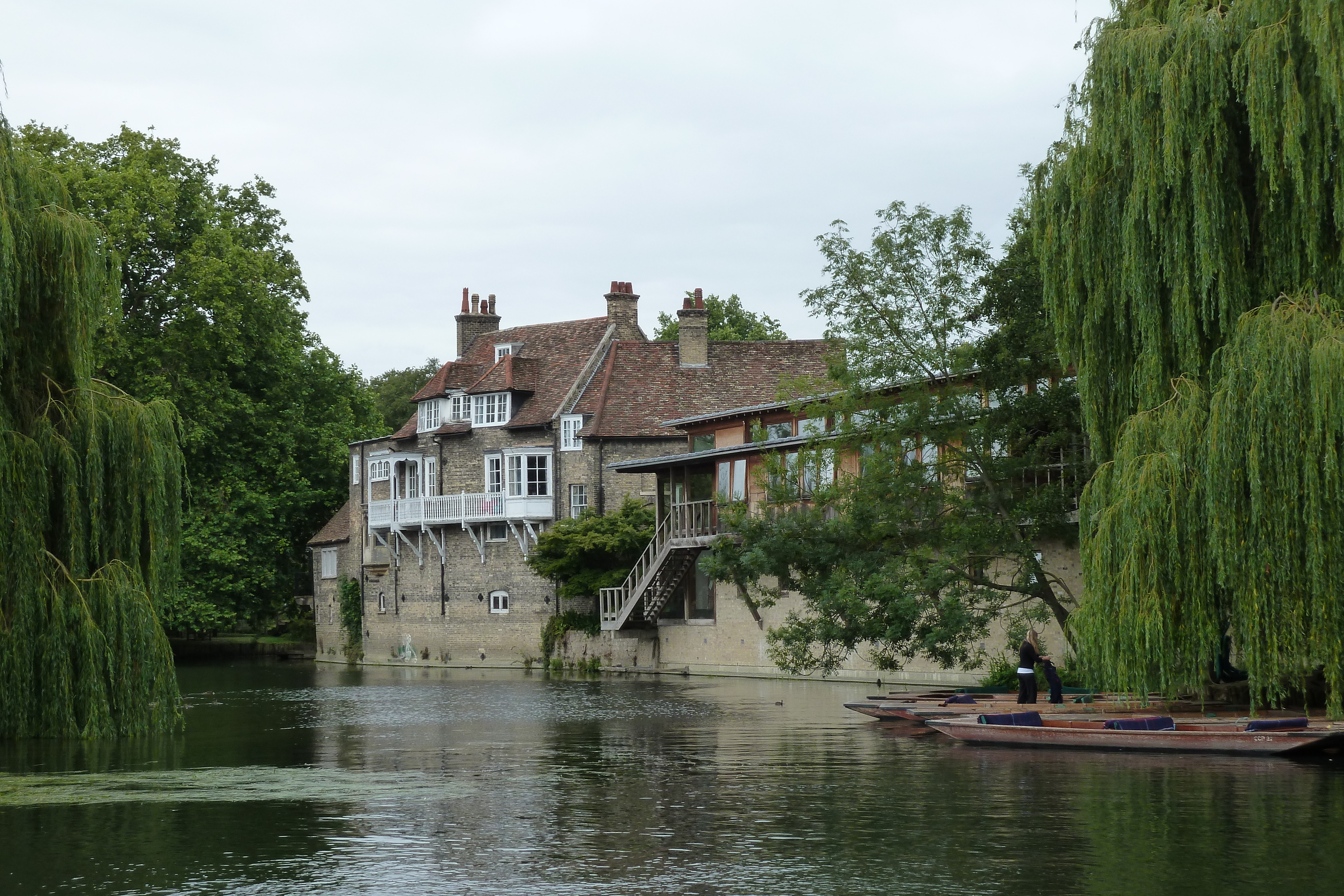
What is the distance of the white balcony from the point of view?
51188 millimetres

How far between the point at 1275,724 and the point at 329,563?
150 ft

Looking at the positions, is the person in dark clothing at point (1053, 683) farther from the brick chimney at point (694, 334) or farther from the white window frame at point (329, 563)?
the white window frame at point (329, 563)

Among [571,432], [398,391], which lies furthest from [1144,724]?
[398,391]

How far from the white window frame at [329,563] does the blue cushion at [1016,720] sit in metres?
41.1

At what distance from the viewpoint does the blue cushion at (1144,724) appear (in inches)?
813

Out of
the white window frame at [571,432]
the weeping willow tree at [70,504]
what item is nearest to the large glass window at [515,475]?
the white window frame at [571,432]

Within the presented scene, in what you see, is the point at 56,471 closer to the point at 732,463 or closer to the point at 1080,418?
the point at 1080,418

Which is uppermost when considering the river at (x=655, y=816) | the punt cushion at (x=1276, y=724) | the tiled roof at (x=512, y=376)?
the tiled roof at (x=512, y=376)

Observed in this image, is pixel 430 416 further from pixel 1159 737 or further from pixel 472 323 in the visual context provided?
pixel 1159 737

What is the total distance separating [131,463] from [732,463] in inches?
948

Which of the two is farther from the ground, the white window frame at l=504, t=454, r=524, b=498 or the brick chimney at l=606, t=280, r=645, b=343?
the brick chimney at l=606, t=280, r=645, b=343

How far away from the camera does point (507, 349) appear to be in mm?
55656

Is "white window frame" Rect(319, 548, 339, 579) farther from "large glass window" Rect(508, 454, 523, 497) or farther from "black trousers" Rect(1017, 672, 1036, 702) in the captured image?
"black trousers" Rect(1017, 672, 1036, 702)

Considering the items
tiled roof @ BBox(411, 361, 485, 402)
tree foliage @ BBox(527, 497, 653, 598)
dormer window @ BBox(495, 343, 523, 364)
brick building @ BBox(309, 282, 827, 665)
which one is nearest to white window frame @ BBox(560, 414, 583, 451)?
brick building @ BBox(309, 282, 827, 665)
